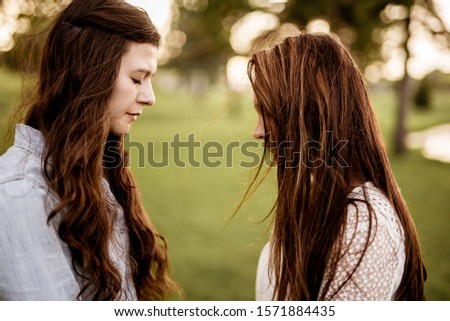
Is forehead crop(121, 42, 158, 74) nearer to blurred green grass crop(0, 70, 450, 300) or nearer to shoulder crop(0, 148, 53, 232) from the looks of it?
blurred green grass crop(0, 70, 450, 300)

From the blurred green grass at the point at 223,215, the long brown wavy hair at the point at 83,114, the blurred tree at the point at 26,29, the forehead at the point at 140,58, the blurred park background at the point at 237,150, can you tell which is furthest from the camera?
the blurred green grass at the point at 223,215

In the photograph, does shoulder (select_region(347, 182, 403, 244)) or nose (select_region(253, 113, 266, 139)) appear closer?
shoulder (select_region(347, 182, 403, 244))

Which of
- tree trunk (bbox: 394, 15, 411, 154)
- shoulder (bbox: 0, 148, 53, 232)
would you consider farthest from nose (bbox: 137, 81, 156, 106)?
tree trunk (bbox: 394, 15, 411, 154)

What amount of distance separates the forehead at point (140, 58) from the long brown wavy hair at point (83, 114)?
27 mm

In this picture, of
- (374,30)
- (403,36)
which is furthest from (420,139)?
(374,30)

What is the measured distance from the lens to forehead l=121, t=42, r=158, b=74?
1.92m

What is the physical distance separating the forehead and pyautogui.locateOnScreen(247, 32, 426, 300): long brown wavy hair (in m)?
0.52

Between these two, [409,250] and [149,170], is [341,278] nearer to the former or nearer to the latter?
[409,250]

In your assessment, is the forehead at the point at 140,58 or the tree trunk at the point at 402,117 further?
the tree trunk at the point at 402,117

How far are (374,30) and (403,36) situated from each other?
2720 millimetres

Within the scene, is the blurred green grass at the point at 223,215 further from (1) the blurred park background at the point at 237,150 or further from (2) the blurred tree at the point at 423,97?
(2) the blurred tree at the point at 423,97

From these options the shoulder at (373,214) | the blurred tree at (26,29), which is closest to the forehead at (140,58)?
the blurred tree at (26,29)

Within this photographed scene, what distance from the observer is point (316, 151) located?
1.81m

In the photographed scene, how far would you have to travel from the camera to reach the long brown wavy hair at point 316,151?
1.76m
